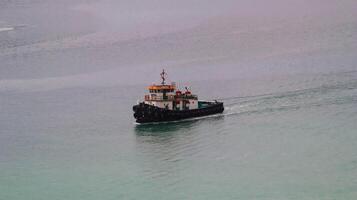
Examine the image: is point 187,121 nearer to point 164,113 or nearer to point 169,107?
point 164,113

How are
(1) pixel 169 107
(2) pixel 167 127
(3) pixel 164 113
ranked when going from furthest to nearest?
1. (1) pixel 169 107
2. (3) pixel 164 113
3. (2) pixel 167 127

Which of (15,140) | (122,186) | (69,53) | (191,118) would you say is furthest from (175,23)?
(122,186)

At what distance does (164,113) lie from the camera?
41.7 metres

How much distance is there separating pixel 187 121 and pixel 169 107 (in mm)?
1950

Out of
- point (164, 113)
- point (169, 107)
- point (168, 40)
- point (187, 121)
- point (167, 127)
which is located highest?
point (168, 40)

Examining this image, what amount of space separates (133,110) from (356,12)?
151ft

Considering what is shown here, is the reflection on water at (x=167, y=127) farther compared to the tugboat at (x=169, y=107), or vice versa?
the tugboat at (x=169, y=107)

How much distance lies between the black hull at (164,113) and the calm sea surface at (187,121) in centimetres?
76

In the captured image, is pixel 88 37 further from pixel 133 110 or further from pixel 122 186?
pixel 122 186

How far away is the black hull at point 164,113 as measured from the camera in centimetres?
4094

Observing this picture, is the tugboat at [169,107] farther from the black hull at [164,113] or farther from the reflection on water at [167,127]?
the reflection on water at [167,127]

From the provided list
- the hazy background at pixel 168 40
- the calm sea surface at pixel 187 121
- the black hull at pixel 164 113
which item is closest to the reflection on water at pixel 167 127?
the calm sea surface at pixel 187 121

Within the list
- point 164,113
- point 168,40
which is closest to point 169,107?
point 164,113

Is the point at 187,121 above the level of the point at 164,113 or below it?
below
